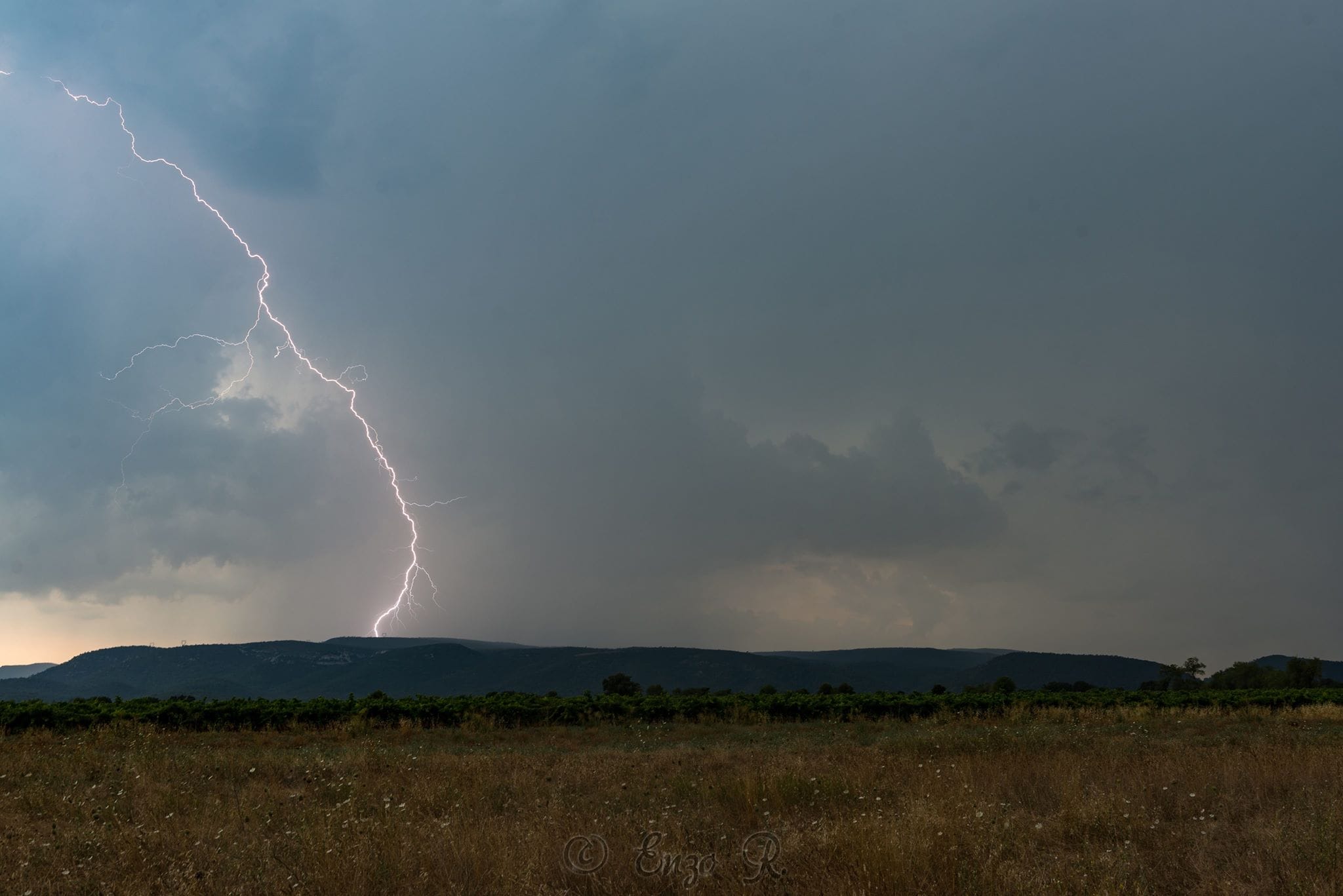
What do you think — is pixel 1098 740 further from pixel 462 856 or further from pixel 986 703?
pixel 462 856

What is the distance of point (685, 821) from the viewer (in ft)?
28.9

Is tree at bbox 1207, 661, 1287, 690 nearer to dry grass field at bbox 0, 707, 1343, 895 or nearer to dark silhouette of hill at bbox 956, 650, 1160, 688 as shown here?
dry grass field at bbox 0, 707, 1343, 895

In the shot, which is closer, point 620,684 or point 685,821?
point 685,821

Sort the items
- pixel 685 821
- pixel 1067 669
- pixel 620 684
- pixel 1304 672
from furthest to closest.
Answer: pixel 1067 669 < pixel 1304 672 < pixel 620 684 < pixel 685 821

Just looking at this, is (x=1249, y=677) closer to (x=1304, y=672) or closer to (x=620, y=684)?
(x=1304, y=672)

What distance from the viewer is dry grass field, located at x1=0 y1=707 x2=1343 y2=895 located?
6625mm

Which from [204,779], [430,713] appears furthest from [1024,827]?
[430,713]

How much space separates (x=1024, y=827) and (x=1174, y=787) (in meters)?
3.70

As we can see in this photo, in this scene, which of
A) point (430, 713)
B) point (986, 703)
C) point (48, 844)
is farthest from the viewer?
Answer: point (986, 703)

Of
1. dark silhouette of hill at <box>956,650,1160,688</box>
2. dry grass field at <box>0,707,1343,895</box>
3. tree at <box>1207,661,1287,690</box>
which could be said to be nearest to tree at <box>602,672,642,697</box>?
dry grass field at <box>0,707,1343,895</box>

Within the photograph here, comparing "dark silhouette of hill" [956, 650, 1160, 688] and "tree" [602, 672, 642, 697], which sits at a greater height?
"tree" [602, 672, 642, 697]

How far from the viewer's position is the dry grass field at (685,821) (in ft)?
21.7

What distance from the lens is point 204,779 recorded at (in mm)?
11859

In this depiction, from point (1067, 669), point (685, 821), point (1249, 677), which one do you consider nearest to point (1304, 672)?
point (1249, 677)
